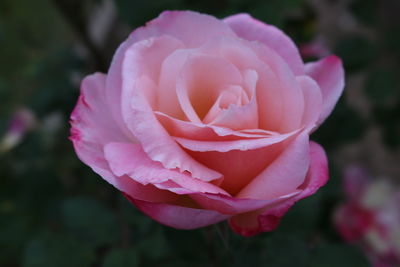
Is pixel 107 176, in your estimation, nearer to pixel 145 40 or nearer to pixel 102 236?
pixel 145 40

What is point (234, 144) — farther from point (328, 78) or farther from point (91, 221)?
point (91, 221)

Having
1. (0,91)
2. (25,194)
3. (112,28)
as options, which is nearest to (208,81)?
(25,194)

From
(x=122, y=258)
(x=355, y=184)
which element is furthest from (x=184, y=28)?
(x=355, y=184)

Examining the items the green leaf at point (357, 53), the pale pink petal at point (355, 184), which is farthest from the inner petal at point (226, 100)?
the pale pink petal at point (355, 184)

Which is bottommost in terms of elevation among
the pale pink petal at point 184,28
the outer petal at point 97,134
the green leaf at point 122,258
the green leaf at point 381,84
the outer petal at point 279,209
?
the green leaf at point 381,84

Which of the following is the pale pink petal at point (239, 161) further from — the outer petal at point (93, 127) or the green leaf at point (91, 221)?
the green leaf at point (91, 221)

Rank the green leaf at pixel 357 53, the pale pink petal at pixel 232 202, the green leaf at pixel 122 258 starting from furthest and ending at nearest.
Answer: the green leaf at pixel 357 53 → the green leaf at pixel 122 258 → the pale pink petal at pixel 232 202

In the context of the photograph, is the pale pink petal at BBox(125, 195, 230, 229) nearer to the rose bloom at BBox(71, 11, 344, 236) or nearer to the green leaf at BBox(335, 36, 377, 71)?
the rose bloom at BBox(71, 11, 344, 236)
